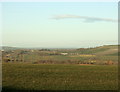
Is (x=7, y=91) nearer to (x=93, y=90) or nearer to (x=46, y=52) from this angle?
(x=93, y=90)

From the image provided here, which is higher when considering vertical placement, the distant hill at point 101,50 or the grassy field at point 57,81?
the distant hill at point 101,50

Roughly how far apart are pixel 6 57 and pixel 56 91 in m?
43.1

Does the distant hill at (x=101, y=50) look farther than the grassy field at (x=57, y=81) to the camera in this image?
Yes

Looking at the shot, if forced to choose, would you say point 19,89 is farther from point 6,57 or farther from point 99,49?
point 99,49

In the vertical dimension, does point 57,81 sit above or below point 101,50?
below

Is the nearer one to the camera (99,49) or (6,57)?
(6,57)

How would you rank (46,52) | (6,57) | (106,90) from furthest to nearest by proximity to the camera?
(46,52) < (6,57) < (106,90)

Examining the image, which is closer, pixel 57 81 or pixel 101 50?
pixel 57 81

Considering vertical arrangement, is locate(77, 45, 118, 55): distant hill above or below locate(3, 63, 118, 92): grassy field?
above

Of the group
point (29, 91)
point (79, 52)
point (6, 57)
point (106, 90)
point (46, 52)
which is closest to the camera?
point (29, 91)

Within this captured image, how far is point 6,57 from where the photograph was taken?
52156mm

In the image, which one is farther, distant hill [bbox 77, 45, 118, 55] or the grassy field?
distant hill [bbox 77, 45, 118, 55]

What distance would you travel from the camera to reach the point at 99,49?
362ft

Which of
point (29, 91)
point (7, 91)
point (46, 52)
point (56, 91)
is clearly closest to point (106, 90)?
point (56, 91)
